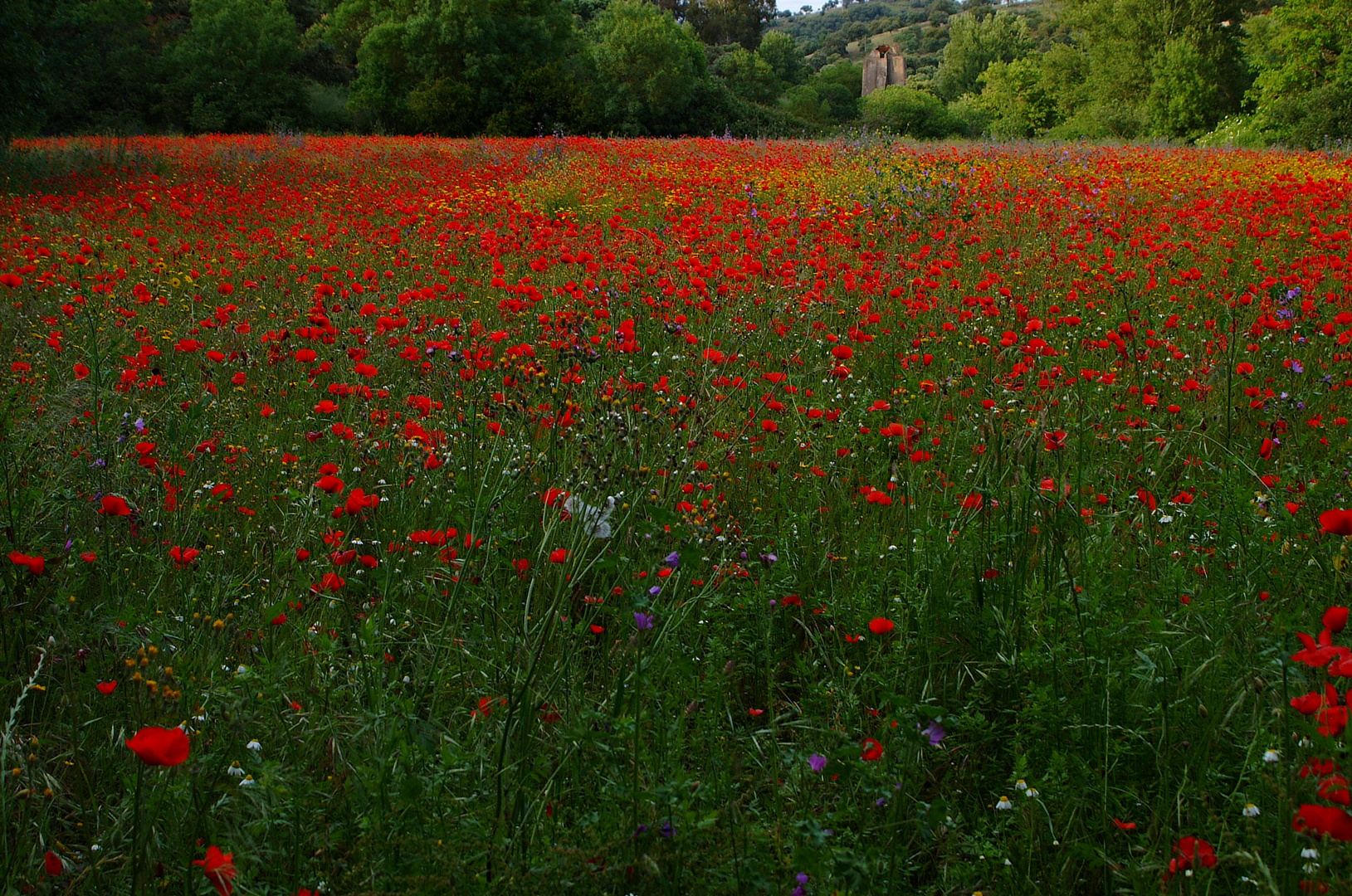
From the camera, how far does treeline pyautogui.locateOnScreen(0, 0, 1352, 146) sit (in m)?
23.2

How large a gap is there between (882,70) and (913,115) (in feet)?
89.6

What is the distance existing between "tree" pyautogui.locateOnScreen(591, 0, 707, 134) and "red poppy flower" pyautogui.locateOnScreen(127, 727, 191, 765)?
2697 centimetres

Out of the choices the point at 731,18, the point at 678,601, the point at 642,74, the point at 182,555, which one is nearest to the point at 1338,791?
the point at 678,601

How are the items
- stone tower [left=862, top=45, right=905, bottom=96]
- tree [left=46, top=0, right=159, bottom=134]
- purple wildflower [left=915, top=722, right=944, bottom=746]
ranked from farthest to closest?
1. stone tower [left=862, top=45, right=905, bottom=96]
2. tree [left=46, top=0, right=159, bottom=134]
3. purple wildflower [left=915, top=722, right=944, bottom=746]

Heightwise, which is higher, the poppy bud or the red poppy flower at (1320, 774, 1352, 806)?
the poppy bud

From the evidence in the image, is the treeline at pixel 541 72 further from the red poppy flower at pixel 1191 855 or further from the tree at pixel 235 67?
the red poppy flower at pixel 1191 855

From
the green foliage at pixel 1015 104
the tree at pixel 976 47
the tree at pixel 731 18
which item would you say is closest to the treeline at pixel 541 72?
the green foliage at pixel 1015 104

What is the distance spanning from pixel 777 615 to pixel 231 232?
21.4 ft

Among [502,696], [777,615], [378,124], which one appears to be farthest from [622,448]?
[378,124]

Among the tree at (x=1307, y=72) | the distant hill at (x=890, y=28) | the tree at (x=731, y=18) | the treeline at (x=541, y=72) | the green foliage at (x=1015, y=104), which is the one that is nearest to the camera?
the tree at (x=1307, y=72)

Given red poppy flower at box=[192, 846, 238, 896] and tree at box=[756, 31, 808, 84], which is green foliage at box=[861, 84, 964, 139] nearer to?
tree at box=[756, 31, 808, 84]

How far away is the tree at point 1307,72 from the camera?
2248 cm

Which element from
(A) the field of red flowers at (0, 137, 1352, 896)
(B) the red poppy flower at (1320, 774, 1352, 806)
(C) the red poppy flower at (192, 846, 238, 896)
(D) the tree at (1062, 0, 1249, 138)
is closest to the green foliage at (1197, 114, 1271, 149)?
(D) the tree at (1062, 0, 1249, 138)

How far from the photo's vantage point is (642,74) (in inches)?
1064
